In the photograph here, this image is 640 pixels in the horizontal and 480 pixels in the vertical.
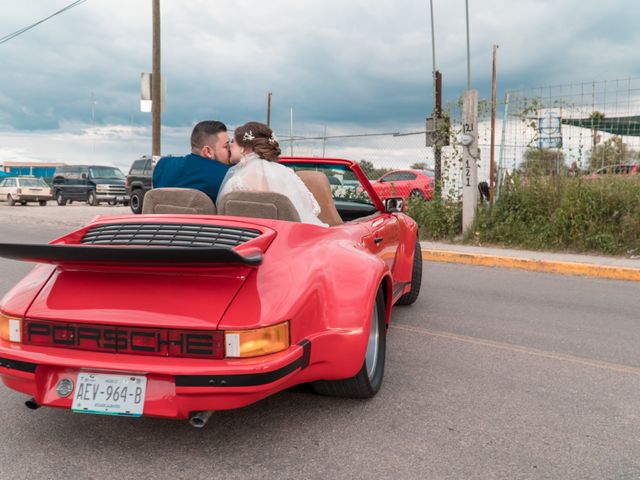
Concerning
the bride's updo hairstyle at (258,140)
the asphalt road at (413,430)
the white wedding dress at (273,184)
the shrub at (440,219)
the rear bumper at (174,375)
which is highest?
the bride's updo hairstyle at (258,140)

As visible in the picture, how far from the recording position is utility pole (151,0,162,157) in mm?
14688

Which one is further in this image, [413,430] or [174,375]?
[413,430]

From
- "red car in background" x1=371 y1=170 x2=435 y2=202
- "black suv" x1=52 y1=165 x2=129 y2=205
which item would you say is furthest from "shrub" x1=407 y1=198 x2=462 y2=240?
"black suv" x1=52 y1=165 x2=129 y2=205

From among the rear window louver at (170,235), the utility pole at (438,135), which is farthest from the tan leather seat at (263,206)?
the utility pole at (438,135)

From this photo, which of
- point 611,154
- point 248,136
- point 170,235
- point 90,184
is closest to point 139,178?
point 90,184

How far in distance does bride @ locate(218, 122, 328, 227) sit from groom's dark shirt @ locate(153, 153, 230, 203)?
126mm

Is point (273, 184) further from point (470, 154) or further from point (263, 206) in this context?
point (470, 154)

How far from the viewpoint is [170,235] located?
9.20ft

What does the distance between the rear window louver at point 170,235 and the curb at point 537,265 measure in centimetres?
655

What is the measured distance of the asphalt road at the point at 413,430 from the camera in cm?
251

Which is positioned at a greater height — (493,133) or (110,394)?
(493,133)

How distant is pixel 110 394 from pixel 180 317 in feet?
1.36

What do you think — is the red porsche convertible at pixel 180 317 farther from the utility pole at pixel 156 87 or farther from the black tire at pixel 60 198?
the black tire at pixel 60 198

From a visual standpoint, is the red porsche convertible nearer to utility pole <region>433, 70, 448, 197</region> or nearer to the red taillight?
the red taillight
